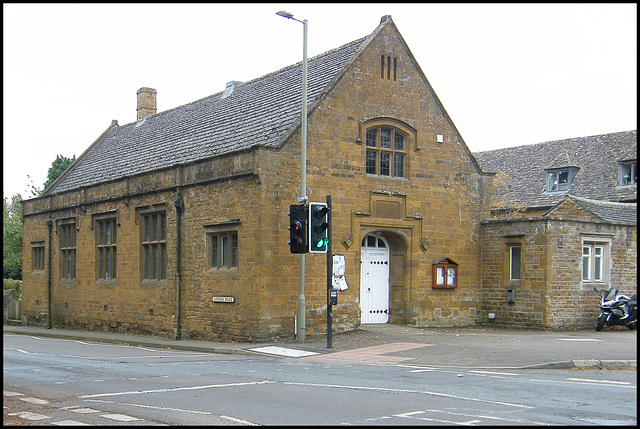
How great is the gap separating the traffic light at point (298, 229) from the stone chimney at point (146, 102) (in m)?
22.9

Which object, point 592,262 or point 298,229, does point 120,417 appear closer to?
point 298,229

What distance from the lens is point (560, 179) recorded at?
38375mm

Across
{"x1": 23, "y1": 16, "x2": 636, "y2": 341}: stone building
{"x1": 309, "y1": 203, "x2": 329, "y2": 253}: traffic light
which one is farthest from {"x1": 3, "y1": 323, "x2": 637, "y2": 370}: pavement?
{"x1": 309, "y1": 203, "x2": 329, "y2": 253}: traffic light

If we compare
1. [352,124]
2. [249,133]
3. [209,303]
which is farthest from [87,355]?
[352,124]

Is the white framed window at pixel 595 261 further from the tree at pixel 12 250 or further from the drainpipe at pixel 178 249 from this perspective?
the tree at pixel 12 250

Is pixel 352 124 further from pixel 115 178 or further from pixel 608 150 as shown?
pixel 608 150

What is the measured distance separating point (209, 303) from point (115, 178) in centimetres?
830

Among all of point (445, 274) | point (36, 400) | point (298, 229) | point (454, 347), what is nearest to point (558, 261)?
point (445, 274)

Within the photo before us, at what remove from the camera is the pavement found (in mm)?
15398

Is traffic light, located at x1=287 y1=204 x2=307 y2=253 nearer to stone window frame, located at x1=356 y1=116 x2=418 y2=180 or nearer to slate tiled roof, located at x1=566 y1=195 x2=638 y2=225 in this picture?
stone window frame, located at x1=356 y1=116 x2=418 y2=180

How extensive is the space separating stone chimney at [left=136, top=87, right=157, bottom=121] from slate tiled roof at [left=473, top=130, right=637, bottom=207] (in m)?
19.0

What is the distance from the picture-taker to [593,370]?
46.8 feet

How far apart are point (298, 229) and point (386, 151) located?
657 centimetres

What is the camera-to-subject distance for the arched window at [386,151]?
77.0ft
